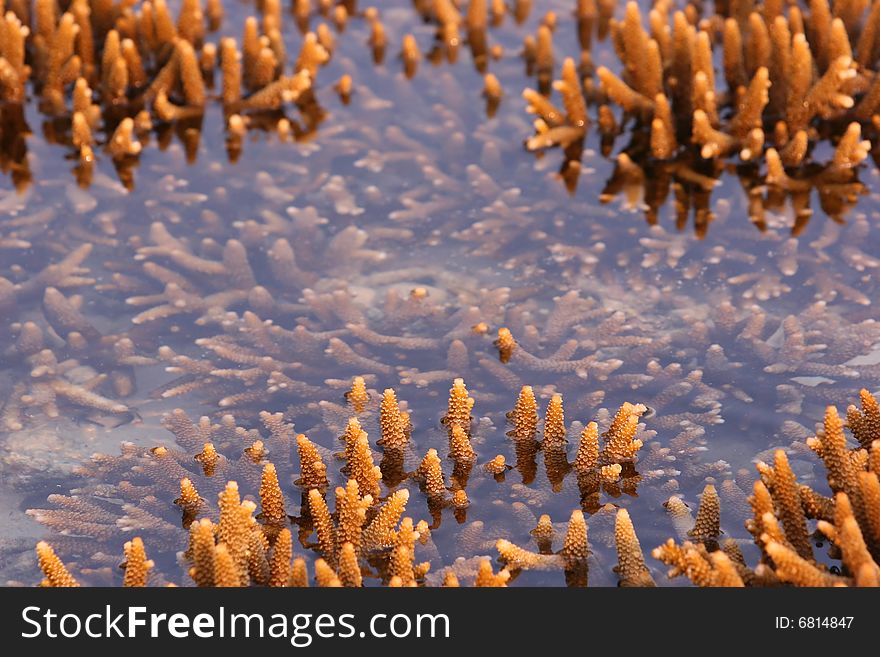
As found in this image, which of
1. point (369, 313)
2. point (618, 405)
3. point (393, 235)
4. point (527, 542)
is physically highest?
point (393, 235)

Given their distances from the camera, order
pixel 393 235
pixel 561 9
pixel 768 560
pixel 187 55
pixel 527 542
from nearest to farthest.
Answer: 1. pixel 768 560
2. pixel 527 542
3. pixel 393 235
4. pixel 187 55
5. pixel 561 9

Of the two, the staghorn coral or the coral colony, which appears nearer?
the staghorn coral

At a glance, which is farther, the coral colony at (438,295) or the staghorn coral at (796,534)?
the coral colony at (438,295)

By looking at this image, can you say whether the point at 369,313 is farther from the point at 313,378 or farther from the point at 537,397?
the point at 537,397

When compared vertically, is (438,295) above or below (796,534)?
above

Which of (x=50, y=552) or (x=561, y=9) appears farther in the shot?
(x=561, y=9)

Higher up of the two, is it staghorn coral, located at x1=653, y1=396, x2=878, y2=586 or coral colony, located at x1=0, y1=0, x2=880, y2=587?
coral colony, located at x1=0, y1=0, x2=880, y2=587
